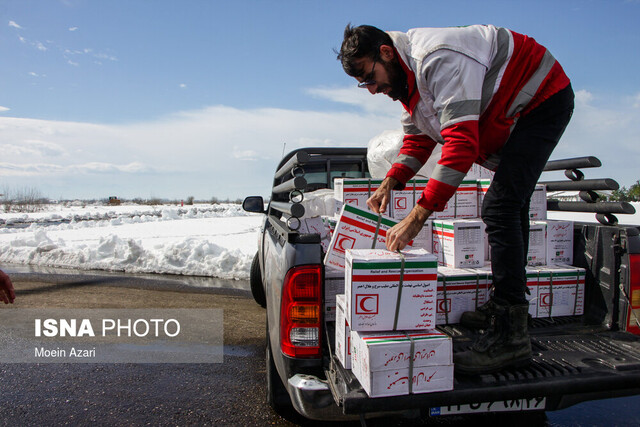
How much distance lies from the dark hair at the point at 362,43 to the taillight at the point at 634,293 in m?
1.98

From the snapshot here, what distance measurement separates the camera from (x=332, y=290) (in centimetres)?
275

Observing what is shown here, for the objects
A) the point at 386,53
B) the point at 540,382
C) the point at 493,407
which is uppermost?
the point at 386,53

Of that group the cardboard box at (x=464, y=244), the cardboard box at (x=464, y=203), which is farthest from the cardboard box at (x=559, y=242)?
the cardboard box at (x=464, y=203)

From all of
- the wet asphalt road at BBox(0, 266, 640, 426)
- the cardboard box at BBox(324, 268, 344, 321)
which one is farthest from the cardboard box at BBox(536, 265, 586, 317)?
the cardboard box at BBox(324, 268, 344, 321)

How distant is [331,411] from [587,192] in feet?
8.20

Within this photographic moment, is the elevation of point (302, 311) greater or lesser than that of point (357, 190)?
lesser

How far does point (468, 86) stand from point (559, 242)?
167 centimetres

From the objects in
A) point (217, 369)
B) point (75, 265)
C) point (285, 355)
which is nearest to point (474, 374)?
point (285, 355)

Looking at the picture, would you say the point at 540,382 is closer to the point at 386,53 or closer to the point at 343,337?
the point at 343,337

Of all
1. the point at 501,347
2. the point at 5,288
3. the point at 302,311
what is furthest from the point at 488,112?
the point at 5,288

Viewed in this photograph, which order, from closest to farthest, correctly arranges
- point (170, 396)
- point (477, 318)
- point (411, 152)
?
point (477, 318) < point (411, 152) < point (170, 396)

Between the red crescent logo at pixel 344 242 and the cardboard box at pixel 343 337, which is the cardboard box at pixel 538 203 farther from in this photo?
the cardboard box at pixel 343 337

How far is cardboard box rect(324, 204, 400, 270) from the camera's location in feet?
9.13

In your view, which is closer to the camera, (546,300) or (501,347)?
(501,347)
